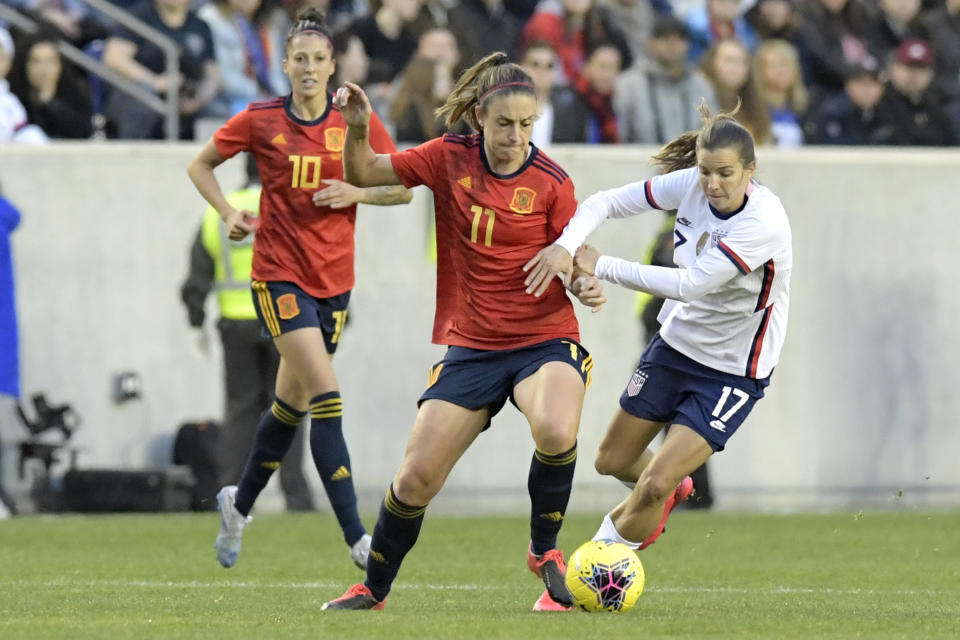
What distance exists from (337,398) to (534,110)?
2.33 m

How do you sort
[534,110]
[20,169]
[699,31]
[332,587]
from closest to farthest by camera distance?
[534,110]
[332,587]
[20,169]
[699,31]

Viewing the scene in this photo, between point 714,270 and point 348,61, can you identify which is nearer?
point 714,270

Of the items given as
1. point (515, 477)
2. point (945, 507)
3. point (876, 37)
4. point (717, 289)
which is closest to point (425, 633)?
point (717, 289)

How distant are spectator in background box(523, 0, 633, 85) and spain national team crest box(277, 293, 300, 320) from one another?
6.77 m

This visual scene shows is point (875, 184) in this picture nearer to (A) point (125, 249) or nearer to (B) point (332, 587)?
(A) point (125, 249)

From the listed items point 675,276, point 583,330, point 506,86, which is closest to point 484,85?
point 506,86

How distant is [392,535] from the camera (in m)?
6.85

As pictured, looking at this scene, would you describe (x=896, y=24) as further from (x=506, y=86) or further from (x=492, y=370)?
(x=492, y=370)

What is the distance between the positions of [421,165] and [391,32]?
7.61 metres

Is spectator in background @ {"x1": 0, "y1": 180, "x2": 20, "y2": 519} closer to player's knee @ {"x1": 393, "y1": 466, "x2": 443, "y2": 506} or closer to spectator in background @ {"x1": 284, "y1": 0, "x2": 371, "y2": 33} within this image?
spectator in background @ {"x1": 284, "y1": 0, "x2": 371, "y2": 33}

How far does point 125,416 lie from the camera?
13.0 metres

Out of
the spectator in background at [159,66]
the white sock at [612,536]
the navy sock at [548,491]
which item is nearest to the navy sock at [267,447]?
the white sock at [612,536]

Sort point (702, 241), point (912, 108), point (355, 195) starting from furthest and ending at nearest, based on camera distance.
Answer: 1. point (912, 108)
2. point (355, 195)
3. point (702, 241)

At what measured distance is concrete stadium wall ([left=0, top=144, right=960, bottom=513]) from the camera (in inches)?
510
